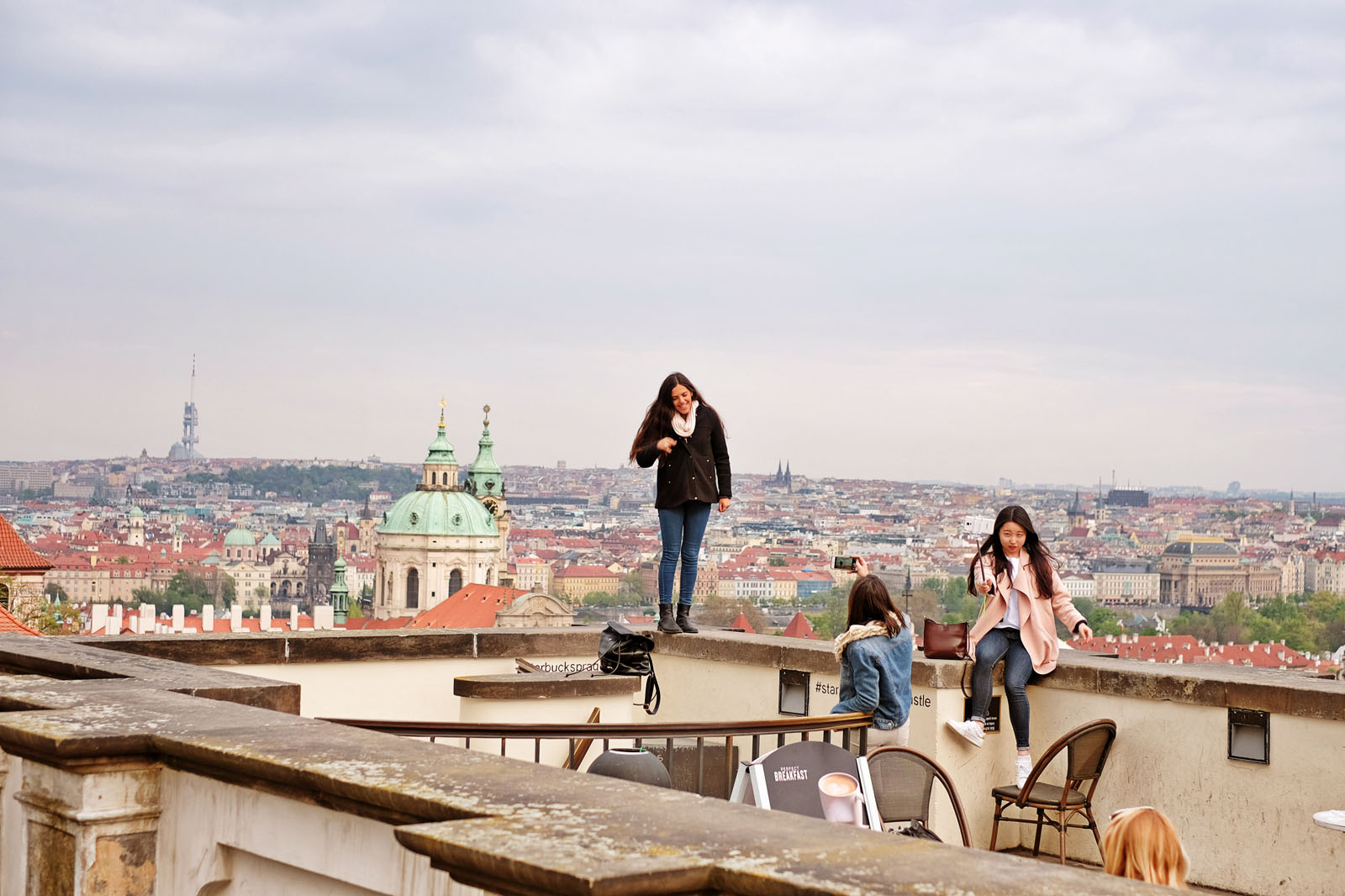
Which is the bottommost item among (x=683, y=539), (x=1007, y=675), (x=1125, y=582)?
(x=1125, y=582)

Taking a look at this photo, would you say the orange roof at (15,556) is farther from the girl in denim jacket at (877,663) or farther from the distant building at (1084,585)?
the distant building at (1084,585)

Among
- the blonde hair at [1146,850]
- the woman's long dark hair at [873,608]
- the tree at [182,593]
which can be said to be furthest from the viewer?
the tree at [182,593]

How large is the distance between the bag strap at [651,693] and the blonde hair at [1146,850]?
13.9ft

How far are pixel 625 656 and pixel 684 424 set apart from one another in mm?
1155

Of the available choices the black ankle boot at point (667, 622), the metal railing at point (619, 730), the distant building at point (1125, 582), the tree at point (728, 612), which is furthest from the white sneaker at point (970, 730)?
the distant building at point (1125, 582)

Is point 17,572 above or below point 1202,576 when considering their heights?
above

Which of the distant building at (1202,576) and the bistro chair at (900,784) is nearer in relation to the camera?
the bistro chair at (900,784)

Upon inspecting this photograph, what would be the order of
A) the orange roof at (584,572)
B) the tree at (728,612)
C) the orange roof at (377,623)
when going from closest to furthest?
1. the orange roof at (377,623)
2. the tree at (728,612)
3. the orange roof at (584,572)

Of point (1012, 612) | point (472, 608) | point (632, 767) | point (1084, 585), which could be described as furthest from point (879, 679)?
point (1084, 585)

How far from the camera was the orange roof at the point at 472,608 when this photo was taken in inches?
3844

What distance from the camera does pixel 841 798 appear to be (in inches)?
170

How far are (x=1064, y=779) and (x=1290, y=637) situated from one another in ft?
397

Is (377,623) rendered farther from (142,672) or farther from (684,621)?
(142,672)

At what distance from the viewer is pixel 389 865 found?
2.91m
